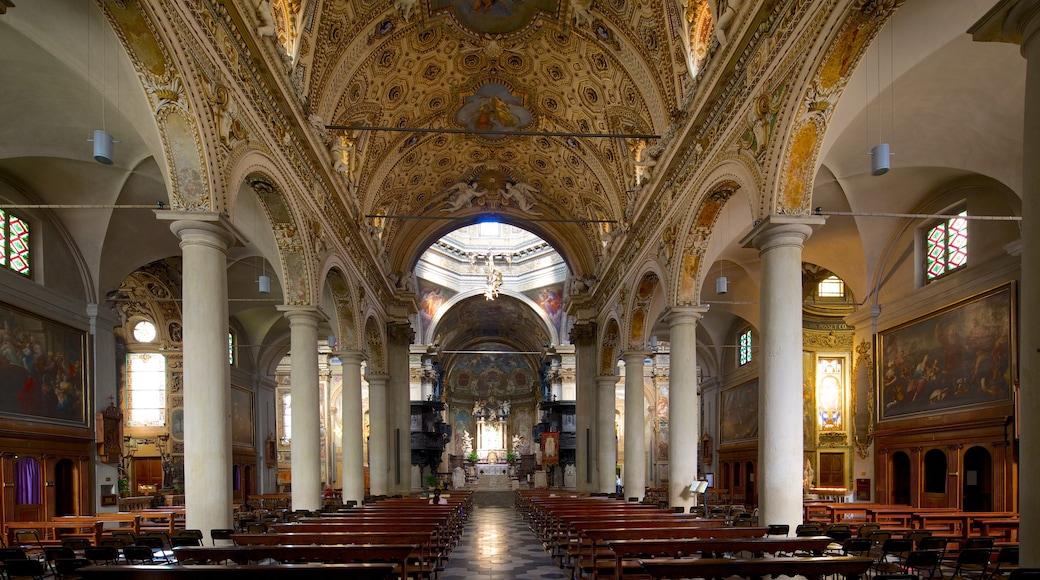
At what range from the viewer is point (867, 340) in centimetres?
1914

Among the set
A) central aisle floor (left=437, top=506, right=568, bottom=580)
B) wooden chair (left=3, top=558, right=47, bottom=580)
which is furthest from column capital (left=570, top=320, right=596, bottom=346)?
wooden chair (left=3, top=558, right=47, bottom=580)

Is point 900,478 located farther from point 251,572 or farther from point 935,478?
point 251,572

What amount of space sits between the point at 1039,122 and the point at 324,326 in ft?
90.8

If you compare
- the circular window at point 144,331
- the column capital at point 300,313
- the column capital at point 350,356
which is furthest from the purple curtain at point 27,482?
the circular window at point 144,331

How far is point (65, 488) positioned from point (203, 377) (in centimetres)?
906

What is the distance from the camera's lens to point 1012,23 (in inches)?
213

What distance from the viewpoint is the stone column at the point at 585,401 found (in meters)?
28.8

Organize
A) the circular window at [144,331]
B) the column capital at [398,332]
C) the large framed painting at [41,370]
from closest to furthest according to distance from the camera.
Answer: the large framed painting at [41,370] → the circular window at [144,331] → the column capital at [398,332]

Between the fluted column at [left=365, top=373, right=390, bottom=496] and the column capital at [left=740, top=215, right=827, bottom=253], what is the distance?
1813 cm

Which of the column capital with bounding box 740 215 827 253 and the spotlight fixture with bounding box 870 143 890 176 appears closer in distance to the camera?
the spotlight fixture with bounding box 870 143 890 176

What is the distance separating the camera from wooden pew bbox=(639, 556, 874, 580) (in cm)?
649

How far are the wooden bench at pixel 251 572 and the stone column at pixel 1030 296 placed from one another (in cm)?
464

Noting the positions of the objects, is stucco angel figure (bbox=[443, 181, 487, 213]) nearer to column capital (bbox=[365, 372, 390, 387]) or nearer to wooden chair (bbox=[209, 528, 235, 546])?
column capital (bbox=[365, 372, 390, 387])

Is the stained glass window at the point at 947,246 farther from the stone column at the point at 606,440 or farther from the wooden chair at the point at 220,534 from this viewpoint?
the wooden chair at the point at 220,534
